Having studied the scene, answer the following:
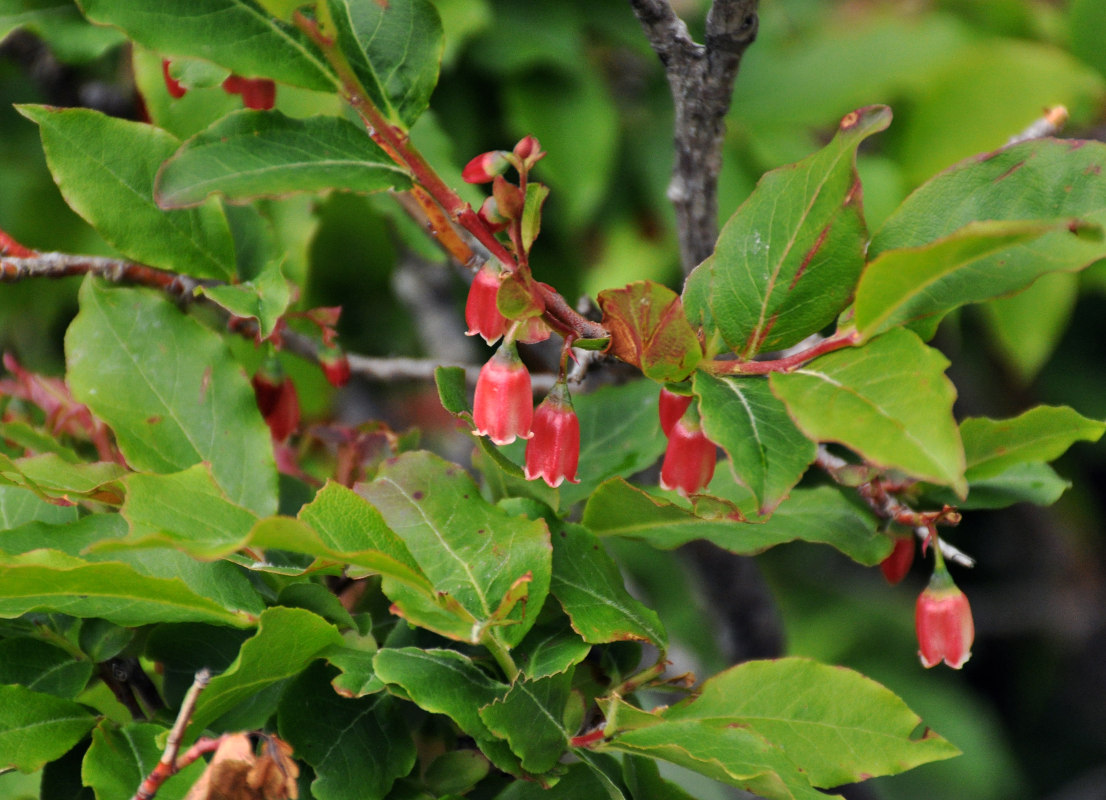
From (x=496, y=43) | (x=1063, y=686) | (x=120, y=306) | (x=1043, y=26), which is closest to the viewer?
(x=120, y=306)

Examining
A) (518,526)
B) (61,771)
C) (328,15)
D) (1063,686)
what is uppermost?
(328,15)

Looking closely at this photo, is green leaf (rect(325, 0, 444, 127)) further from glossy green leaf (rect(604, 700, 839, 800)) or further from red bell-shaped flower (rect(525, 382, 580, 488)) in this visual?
glossy green leaf (rect(604, 700, 839, 800))

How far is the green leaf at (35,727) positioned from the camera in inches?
23.7

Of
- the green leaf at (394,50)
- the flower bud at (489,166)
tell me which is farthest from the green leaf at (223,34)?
the flower bud at (489,166)

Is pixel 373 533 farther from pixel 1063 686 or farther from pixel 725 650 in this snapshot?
pixel 1063 686

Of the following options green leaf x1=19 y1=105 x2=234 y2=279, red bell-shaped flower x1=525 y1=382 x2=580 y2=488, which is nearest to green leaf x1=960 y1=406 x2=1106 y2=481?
red bell-shaped flower x1=525 y1=382 x2=580 y2=488

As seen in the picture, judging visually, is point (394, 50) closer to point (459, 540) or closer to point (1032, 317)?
point (459, 540)

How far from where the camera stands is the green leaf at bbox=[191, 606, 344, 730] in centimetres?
57

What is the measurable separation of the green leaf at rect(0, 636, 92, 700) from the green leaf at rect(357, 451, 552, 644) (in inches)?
8.9

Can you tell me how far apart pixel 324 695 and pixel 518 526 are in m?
0.17

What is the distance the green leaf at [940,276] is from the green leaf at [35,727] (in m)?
0.56

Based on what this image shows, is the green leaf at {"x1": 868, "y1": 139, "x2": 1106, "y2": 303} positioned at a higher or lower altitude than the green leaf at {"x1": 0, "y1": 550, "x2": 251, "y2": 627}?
higher

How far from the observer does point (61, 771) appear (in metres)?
0.66

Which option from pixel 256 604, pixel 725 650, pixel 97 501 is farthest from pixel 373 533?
pixel 725 650
